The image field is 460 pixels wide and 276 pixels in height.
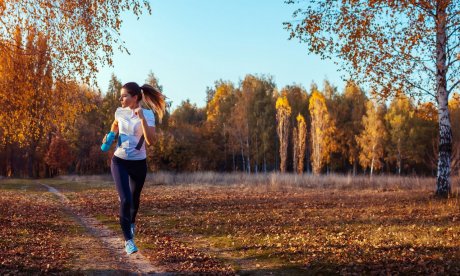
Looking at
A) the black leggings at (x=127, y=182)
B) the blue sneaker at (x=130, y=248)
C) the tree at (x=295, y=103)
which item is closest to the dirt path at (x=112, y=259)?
the blue sneaker at (x=130, y=248)

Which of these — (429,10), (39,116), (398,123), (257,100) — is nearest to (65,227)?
(39,116)

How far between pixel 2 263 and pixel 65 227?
453 cm

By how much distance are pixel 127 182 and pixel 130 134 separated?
2.30ft

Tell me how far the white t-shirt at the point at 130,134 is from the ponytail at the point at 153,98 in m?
0.39

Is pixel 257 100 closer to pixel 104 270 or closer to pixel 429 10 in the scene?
pixel 429 10

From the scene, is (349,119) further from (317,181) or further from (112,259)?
(112,259)

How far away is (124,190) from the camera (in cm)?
626

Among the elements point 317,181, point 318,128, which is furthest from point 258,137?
point 317,181

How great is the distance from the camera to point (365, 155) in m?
64.6

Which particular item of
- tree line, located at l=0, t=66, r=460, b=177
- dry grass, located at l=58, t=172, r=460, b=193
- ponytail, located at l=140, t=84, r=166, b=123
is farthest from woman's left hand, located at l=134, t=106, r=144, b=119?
tree line, located at l=0, t=66, r=460, b=177

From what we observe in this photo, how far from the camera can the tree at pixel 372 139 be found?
6247cm

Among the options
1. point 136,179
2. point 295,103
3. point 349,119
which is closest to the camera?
point 136,179

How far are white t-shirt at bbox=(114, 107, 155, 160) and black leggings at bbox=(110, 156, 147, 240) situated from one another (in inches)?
3.8

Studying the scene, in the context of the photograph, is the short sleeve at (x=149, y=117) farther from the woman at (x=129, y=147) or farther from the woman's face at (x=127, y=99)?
the woman's face at (x=127, y=99)
